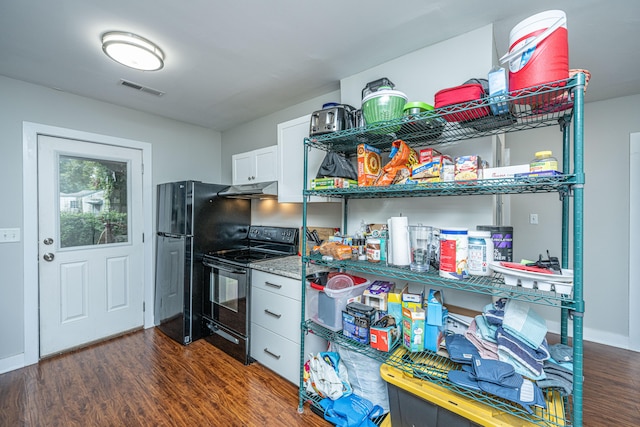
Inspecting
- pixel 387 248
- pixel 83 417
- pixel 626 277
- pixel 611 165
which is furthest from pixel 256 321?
pixel 611 165

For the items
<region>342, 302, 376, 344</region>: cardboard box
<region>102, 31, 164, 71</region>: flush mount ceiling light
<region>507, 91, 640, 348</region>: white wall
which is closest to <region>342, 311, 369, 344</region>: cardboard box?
<region>342, 302, 376, 344</region>: cardboard box

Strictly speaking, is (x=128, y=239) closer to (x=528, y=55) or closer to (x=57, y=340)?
(x=57, y=340)

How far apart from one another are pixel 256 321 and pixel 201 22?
214cm

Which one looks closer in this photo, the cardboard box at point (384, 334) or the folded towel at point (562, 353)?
the folded towel at point (562, 353)

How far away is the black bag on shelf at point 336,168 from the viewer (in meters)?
1.81

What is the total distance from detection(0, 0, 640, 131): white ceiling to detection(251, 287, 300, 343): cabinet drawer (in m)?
1.78

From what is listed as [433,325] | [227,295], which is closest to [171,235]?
[227,295]

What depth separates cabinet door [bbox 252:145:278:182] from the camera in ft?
8.50

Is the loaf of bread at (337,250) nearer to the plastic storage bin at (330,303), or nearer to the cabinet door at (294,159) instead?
the plastic storage bin at (330,303)

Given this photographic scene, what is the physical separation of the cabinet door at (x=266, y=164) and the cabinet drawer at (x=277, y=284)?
3.05 ft

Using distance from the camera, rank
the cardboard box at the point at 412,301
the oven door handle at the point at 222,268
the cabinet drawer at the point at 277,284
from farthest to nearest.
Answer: the oven door handle at the point at 222,268, the cabinet drawer at the point at 277,284, the cardboard box at the point at 412,301

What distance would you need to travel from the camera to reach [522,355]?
1.09m

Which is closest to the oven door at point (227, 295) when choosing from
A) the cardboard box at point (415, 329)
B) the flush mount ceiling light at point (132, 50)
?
the cardboard box at point (415, 329)

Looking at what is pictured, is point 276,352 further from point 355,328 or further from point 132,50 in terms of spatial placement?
point 132,50
